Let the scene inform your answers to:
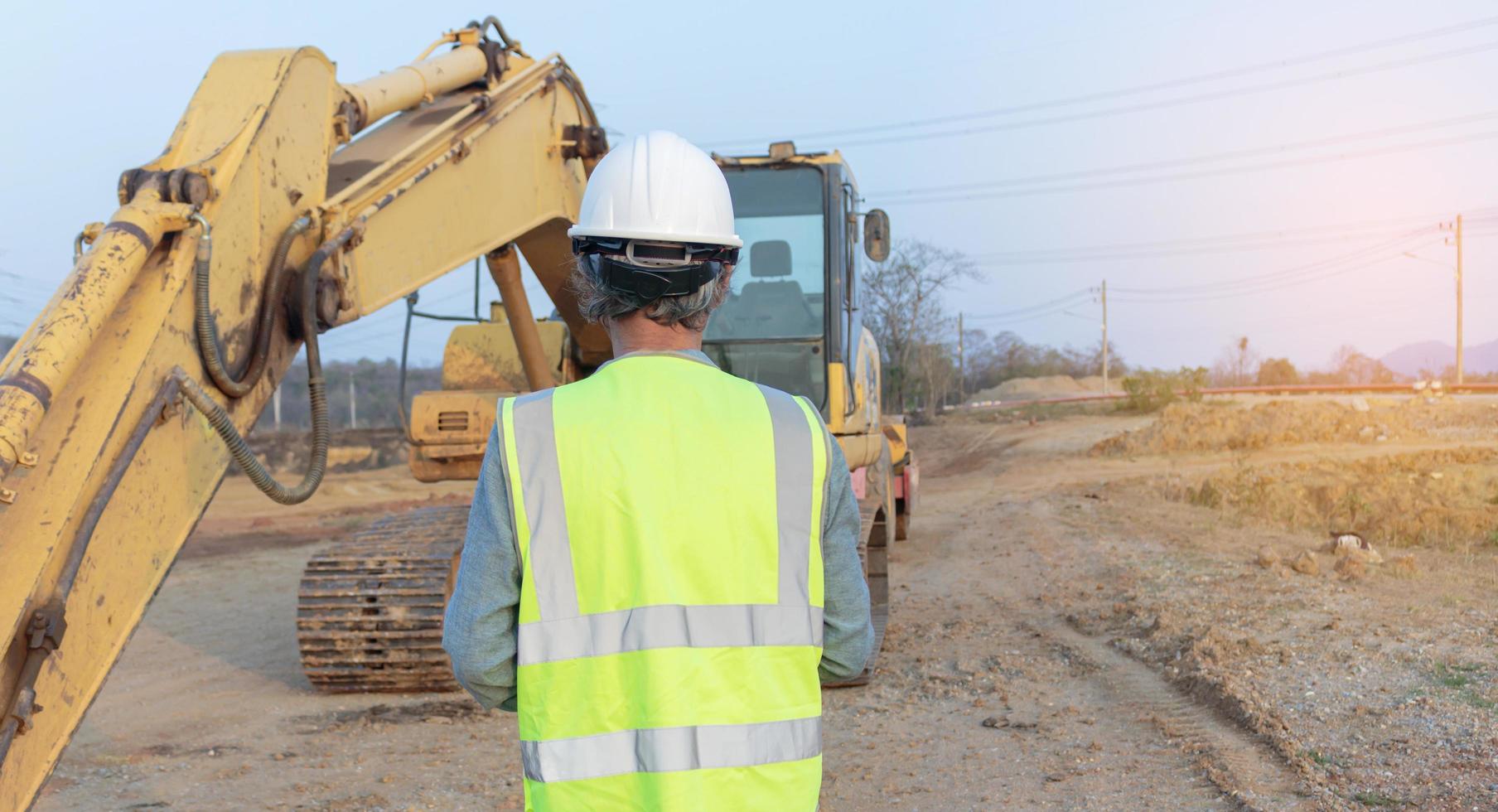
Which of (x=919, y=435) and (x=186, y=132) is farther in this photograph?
(x=919, y=435)

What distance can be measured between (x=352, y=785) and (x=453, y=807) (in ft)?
2.08

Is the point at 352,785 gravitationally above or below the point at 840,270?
below

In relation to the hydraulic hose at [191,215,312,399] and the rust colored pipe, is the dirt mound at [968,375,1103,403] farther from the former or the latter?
the hydraulic hose at [191,215,312,399]

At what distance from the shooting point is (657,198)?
1.97 meters

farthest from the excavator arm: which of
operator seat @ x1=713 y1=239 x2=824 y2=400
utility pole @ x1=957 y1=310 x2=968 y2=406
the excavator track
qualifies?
utility pole @ x1=957 y1=310 x2=968 y2=406

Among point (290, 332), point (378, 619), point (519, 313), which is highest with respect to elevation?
point (519, 313)

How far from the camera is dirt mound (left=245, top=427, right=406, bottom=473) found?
27656 millimetres

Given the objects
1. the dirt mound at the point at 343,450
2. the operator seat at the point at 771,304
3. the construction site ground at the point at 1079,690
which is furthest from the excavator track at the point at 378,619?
the dirt mound at the point at 343,450

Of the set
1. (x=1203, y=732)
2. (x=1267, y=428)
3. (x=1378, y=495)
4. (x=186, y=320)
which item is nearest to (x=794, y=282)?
(x=1203, y=732)

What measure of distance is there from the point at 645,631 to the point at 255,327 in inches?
102

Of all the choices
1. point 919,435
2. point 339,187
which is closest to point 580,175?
point 339,187

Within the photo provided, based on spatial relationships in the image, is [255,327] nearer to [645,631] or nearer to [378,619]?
[645,631]

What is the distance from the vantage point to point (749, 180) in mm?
8047

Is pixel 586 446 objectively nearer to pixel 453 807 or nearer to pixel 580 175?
pixel 453 807
